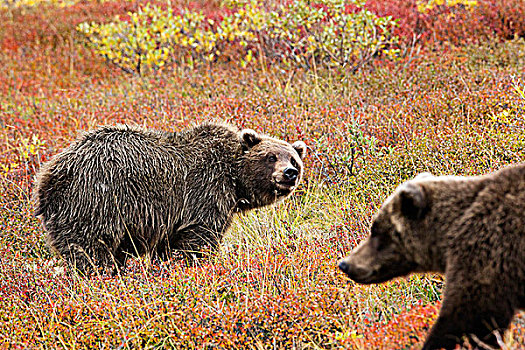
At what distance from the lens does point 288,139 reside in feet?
24.8

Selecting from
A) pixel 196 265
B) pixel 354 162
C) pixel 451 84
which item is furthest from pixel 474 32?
pixel 196 265

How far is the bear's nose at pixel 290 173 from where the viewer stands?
19.0 feet

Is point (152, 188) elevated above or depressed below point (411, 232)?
below

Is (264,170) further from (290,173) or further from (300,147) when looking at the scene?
(300,147)

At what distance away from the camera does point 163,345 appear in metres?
4.16

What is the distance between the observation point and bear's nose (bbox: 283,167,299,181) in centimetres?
579

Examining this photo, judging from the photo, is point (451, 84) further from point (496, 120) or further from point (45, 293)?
point (45, 293)

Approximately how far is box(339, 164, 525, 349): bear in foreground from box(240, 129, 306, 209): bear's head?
8.66 feet

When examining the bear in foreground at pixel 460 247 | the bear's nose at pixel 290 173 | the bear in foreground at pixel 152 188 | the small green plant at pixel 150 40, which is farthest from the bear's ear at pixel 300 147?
the small green plant at pixel 150 40

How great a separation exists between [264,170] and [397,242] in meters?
2.89

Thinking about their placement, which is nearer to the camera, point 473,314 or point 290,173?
point 473,314

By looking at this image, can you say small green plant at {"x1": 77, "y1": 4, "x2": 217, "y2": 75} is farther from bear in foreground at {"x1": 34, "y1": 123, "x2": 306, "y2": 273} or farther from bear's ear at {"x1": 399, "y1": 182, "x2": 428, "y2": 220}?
bear's ear at {"x1": 399, "y1": 182, "x2": 428, "y2": 220}

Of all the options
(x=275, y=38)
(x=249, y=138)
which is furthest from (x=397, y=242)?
(x=275, y=38)

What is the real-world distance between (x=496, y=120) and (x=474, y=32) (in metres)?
4.23
